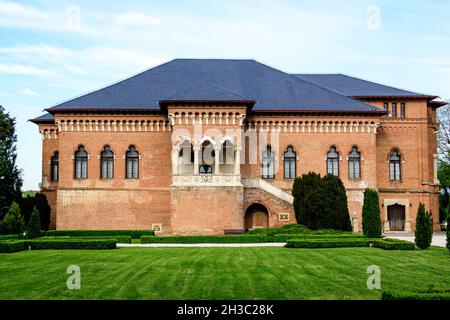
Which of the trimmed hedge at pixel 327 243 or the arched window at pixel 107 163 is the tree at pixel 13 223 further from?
the trimmed hedge at pixel 327 243

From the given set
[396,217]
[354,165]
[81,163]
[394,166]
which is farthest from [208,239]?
[394,166]

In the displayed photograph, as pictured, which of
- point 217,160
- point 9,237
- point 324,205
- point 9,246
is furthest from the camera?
point 217,160

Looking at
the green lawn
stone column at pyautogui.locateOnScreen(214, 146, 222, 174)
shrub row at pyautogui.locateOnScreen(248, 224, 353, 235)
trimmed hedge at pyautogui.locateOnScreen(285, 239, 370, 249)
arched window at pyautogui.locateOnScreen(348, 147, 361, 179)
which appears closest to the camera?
the green lawn

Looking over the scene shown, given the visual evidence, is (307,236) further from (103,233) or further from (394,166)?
(394,166)

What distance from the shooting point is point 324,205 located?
135 ft

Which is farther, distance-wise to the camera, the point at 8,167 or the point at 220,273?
the point at 8,167

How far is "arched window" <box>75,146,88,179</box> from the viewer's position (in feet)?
160

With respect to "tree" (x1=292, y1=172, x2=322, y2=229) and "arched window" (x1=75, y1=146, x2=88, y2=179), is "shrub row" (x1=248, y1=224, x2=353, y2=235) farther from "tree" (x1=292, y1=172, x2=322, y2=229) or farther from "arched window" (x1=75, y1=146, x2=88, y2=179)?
"arched window" (x1=75, y1=146, x2=88, y2=179)

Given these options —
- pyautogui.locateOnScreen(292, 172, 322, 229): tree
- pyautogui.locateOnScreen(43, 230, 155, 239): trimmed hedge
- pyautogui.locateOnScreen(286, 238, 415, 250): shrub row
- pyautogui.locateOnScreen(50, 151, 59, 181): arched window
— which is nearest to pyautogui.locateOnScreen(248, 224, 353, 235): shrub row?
pyautogui.locateOnScreen(292, 172, 322, 229): tree

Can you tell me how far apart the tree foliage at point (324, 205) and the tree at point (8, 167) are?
25.9 m

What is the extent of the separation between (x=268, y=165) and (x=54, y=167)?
19.0 metres

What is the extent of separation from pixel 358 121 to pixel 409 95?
294 inches

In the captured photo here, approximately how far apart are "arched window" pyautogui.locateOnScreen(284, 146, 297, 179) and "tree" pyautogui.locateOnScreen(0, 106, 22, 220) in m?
23.5

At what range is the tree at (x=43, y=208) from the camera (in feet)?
164
